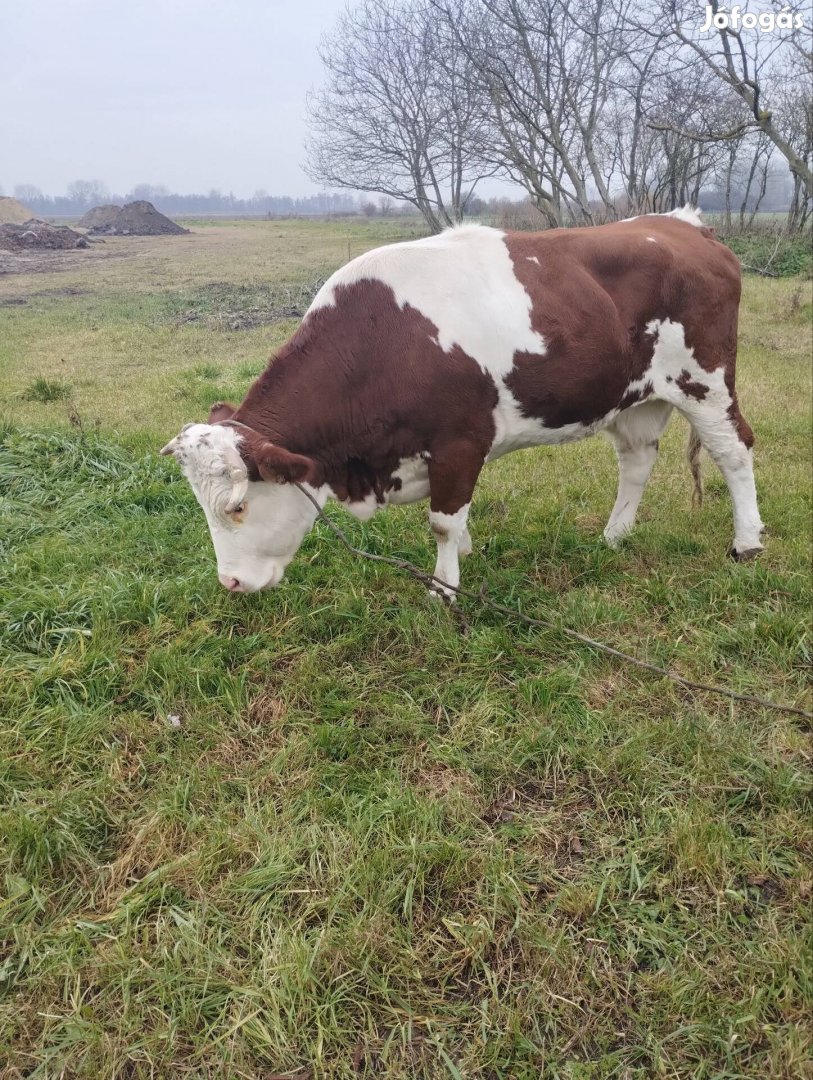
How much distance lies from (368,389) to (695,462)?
2472mm

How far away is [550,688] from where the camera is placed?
303cm

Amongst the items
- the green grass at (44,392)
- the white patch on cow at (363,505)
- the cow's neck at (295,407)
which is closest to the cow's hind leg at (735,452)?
the white patch on cow at (363,505)

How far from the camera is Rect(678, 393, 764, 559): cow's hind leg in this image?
3.95 metres

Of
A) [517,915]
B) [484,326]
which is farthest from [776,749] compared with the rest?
[484,326]

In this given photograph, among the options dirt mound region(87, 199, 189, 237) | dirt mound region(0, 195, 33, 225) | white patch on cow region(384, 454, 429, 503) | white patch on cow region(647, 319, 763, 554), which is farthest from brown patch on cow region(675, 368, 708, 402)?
dirt mound region(87, 199, 189, 237)

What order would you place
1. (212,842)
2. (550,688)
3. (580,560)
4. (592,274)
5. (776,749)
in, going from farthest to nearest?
(580,560), (592,274), (550,688), (776,749), (212,842)

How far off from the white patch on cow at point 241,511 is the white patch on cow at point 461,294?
879 mm

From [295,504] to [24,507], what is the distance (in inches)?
101

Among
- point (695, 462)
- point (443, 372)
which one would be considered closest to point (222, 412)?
point (443, 372)

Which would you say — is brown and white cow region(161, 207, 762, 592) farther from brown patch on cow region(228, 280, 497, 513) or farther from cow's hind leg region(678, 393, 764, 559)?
cow's hind leg region(678, 393, 764, 559)

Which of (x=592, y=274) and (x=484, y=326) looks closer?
(x=484, y=326)

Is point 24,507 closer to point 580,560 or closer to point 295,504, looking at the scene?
point 295,504

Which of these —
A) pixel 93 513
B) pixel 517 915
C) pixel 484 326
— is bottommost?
pixel 517 915

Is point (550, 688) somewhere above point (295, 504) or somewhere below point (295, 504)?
below
